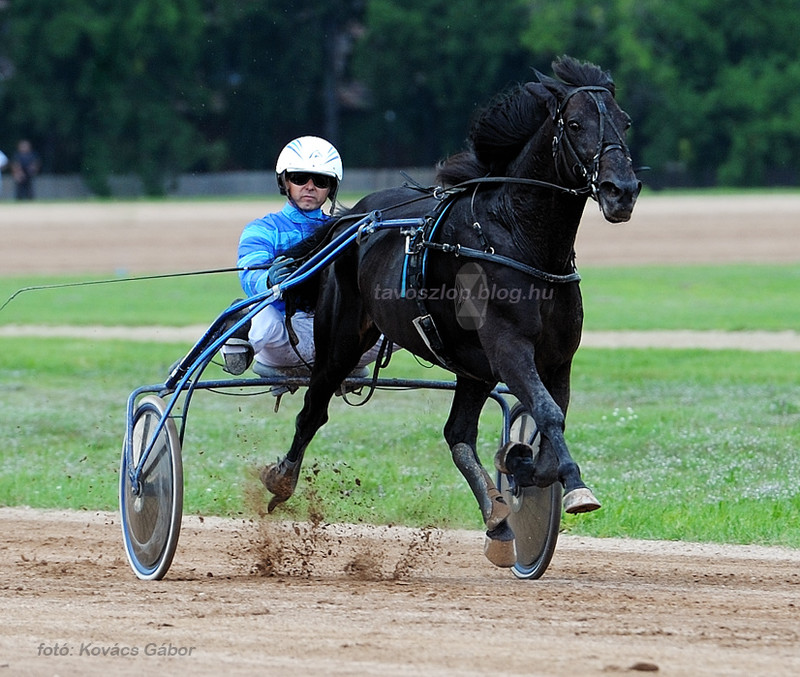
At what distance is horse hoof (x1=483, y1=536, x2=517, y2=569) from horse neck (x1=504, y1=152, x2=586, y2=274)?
3.14 feet

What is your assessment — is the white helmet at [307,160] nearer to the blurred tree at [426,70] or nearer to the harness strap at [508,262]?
the harness strap at [508,262]

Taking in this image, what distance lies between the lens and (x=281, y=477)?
6.01 meters

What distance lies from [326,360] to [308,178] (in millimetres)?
763

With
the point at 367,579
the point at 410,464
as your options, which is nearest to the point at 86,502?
the point at 410,464

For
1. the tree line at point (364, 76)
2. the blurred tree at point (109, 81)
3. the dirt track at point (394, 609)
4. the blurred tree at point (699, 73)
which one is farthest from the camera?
the blurred tree at point (699, 73)

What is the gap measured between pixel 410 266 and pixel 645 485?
253 cm

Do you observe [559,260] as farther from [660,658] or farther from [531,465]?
[660,658]

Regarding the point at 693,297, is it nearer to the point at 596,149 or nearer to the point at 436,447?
the point at 436,447

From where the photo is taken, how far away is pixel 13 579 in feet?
17.2

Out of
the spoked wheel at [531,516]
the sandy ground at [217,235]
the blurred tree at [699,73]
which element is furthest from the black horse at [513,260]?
the blurred tree at [699,73]

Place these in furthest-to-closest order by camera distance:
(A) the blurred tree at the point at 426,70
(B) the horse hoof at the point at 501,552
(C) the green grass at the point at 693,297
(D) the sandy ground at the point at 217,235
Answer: (A) the blurred tree at the point at 426,70 → (D) the sandy ground at the point at 217,235 → (C) the green grass at the point at 693,297 → (B) the horse hoof at the point at 501,552

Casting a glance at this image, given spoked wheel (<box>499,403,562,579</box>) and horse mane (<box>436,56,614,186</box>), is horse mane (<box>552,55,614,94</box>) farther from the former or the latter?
spoked wheel (<box>499,403,562,579</box>)

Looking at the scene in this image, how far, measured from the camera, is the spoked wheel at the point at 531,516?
206 inches

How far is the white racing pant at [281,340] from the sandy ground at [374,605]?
2.35 ft
